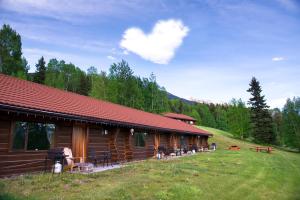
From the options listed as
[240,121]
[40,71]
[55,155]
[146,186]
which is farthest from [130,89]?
[146,186]

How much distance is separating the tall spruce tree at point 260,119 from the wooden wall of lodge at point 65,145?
3679 centimetres

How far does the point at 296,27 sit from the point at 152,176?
8.03 meters

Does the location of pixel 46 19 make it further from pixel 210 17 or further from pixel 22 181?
pixel 22 181

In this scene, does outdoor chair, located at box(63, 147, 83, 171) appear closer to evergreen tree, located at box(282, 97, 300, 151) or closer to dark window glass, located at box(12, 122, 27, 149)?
dark window glass, located at box(12, 122, 27, 149)

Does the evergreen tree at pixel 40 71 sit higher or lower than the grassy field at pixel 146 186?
higher

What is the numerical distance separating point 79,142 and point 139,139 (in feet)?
23.9

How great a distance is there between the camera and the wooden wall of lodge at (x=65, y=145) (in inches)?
432

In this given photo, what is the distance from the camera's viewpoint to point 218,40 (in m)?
20.5

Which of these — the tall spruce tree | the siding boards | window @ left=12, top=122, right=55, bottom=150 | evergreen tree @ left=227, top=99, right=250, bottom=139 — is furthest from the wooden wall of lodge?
evergreen tree @ left=227, top=99, right=250, bottom=139

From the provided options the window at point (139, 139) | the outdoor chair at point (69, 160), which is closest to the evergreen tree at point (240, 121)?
the window at point (139, 139)

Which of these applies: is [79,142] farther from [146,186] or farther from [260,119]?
[260,119]

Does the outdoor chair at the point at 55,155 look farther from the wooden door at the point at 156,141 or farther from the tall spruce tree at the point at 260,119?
the tall spruce tree at the point at 260,119

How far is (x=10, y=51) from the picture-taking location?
4497 cm

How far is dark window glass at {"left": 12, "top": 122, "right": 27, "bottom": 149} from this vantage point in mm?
11430
